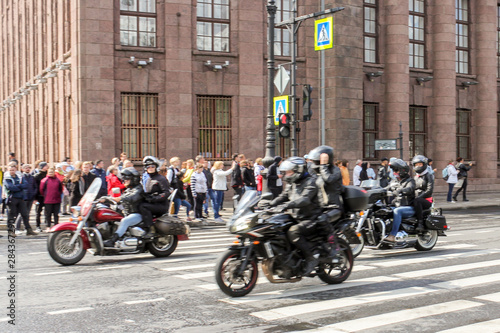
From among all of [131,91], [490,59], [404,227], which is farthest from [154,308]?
[490,59]

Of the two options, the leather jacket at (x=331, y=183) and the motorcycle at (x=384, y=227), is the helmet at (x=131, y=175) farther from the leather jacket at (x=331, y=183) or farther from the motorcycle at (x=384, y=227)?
the motorcycle at (x=384, y=227)

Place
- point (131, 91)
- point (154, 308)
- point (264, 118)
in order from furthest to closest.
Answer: point (264, 118)
point (131, 91)
point (154, 308)

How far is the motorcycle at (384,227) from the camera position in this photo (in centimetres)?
1197

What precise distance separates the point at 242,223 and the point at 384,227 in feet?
15.5

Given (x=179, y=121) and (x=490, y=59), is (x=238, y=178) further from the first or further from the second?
(x=490, y=59)

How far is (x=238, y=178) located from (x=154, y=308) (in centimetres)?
1289

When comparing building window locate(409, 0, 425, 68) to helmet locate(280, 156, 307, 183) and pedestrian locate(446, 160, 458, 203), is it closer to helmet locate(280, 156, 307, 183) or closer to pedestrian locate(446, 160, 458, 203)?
pedestrian locate(446, 160, 458, 203)

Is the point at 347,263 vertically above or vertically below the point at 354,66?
below

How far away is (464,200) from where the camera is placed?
27.8 meters

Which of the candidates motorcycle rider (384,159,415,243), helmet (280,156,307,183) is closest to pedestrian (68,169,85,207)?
motorcycle rider (384,159,415,243)

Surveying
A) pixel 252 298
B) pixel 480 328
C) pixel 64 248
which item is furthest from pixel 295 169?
pixel 64 248

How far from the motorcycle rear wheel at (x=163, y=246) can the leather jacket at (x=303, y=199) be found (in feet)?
12.9

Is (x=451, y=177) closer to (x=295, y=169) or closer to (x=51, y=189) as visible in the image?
(x=51, y=189)

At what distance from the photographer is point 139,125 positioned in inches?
992
